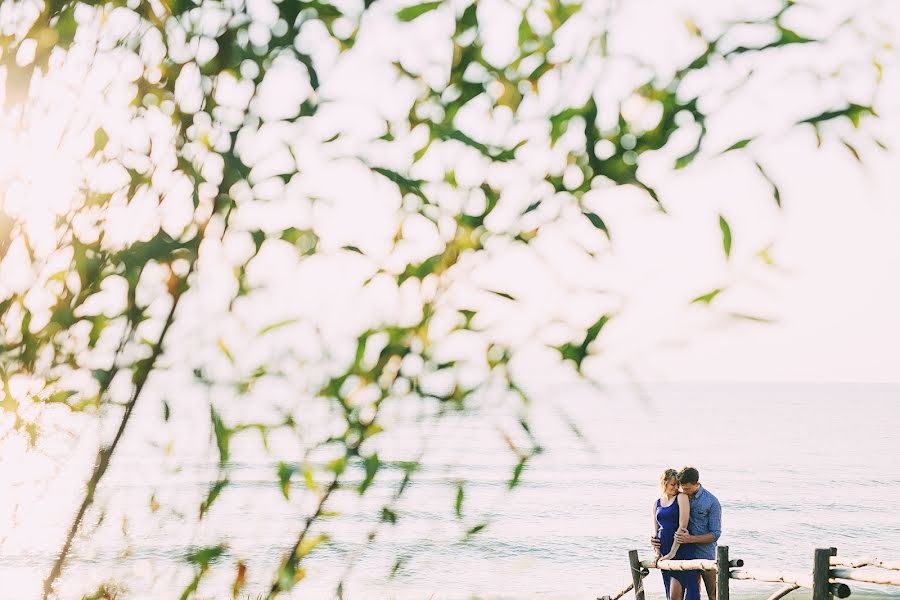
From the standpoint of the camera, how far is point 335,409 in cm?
141

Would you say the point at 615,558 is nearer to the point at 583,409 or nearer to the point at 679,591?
the point at 679,591

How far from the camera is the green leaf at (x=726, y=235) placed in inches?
48.8

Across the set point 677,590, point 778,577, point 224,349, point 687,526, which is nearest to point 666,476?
point 687,526

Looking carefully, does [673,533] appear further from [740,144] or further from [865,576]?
[740,144]

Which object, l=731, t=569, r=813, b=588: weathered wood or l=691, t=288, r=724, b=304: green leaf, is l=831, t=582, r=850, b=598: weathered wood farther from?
l=691, t=288, r=724, b=304: green leaf

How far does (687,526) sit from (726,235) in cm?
797

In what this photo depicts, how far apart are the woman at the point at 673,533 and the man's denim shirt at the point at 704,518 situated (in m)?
0.08

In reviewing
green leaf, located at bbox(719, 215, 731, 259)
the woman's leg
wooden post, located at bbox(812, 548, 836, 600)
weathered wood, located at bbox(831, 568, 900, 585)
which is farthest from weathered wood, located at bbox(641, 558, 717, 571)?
green leaf, located at bbox(719, 215, 731, 259)

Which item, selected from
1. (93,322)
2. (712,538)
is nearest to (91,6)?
(93,322)

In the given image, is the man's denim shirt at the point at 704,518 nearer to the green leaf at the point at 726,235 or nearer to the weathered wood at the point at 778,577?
the weathered wood at the point at 778,577

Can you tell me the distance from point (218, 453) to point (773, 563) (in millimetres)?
28510

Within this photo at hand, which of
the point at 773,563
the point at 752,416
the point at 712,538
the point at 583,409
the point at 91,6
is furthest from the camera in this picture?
the point at 583,409

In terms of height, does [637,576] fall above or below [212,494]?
below

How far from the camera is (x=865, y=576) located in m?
6.22
